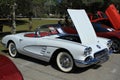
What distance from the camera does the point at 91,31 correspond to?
279 inches

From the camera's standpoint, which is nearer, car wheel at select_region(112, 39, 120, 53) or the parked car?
the parked car

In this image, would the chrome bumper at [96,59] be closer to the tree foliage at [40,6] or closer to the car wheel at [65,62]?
the car wheel at [65,62]

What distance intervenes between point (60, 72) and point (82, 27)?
1.47m

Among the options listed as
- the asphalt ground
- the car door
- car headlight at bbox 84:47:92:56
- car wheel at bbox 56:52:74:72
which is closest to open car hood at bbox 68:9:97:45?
car headlight at bbox 84:47:92:56

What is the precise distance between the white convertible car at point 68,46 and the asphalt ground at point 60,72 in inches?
10.6

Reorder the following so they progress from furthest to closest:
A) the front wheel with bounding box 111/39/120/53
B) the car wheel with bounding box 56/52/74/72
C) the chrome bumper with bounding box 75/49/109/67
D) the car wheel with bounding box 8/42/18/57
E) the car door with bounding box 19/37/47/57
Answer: the front wheel with bounding box 111/39/120/53
the car wheel with bounding box 8/42/18/57
the car door with bounding box 19/37/47/57
the car wheel with bounding box 56/52/74/72
the chrome bumper with bounding box 75/49/109/67

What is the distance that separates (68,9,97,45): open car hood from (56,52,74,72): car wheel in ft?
1.98

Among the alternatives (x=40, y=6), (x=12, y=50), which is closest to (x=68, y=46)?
(x=12, y=50)

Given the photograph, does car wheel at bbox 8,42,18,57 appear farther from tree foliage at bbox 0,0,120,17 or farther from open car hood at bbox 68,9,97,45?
tree foliage at bbox 0,0,120,17

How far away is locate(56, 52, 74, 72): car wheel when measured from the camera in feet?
19.9

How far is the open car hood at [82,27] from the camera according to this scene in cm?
640

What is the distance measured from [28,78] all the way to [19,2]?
24.2 feet

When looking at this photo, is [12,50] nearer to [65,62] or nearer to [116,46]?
[65,62]

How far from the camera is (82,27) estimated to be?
6629 mm
